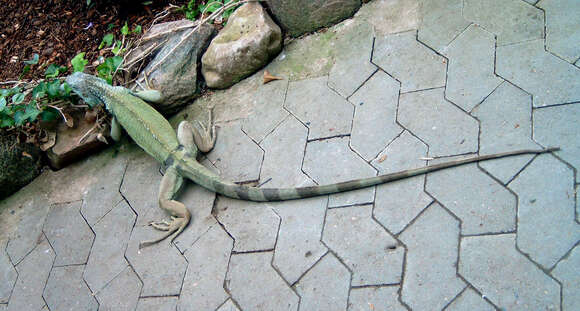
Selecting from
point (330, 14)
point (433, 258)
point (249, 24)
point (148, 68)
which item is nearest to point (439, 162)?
point (433, 258)

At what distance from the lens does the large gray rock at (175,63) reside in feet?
13.6

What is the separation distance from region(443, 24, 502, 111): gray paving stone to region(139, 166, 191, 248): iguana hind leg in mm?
1975

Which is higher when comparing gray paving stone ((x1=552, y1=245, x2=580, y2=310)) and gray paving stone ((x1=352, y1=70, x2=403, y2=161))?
gray paving stone ((x1=352, y1=70, x2=403, y2=161))

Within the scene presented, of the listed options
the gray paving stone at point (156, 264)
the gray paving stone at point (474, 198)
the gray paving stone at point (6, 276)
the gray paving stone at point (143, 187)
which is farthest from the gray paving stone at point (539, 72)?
the gray paving stone at point (6, 276)

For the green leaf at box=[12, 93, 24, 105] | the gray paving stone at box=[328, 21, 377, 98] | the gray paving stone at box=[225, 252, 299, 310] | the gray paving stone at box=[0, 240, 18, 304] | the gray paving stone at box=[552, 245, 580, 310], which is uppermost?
the green leaf at box=[12, 93, 24, 105]

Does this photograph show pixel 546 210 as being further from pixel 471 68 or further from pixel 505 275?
pixel 471 68

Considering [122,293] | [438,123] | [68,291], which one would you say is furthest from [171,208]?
[438,123]

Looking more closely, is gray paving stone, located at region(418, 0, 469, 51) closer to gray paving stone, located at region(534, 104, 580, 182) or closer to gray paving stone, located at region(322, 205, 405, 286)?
gray paving stone, located at region(534, 104, 580, 182)

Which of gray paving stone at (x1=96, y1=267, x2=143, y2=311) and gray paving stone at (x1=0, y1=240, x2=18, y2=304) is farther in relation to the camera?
gray paving stone at (x1=0, y1=240, x2=18, y2=304)

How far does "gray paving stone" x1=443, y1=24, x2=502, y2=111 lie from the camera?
10.3ft

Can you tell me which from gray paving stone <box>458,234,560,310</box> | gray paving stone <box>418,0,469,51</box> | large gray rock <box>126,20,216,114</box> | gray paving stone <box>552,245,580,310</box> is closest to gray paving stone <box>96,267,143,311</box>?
large gray rock <box>126,20,216,114</box>

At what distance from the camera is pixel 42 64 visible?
16.6 ft

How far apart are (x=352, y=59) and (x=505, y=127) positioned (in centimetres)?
131

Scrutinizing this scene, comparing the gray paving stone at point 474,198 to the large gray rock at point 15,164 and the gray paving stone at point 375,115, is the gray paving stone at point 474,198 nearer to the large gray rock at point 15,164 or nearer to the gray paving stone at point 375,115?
the gray paving stone at point 375,115
